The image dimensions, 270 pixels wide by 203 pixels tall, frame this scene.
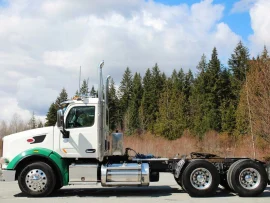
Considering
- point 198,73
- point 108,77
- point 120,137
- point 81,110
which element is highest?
point 198,73

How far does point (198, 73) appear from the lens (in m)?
77.4

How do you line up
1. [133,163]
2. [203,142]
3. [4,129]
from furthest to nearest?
1. [4,129]
2. [203,142]
3. [133,163]

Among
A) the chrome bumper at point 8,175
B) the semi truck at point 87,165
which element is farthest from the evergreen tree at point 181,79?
the chrome bumper at point 8,175

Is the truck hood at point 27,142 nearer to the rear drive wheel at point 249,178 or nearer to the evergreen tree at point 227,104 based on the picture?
the rear drive wheel at point 249,178

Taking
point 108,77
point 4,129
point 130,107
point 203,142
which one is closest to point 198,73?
point 130,107

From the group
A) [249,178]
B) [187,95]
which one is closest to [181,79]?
[187,95]

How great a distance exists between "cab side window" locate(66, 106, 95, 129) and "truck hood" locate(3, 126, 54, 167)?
650mm

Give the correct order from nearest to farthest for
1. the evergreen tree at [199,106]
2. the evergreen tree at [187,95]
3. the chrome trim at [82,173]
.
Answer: the chrome trim at [82,173], the evergreen tree at [199,106], the evergreen tree at [187,95]

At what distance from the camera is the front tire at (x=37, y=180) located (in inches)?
431

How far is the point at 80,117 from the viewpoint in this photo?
11.5m

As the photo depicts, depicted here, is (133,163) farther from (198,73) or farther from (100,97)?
(198,73)

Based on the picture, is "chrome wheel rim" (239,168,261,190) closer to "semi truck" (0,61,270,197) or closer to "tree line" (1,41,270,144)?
"semi truck" (0,61,270,197)
